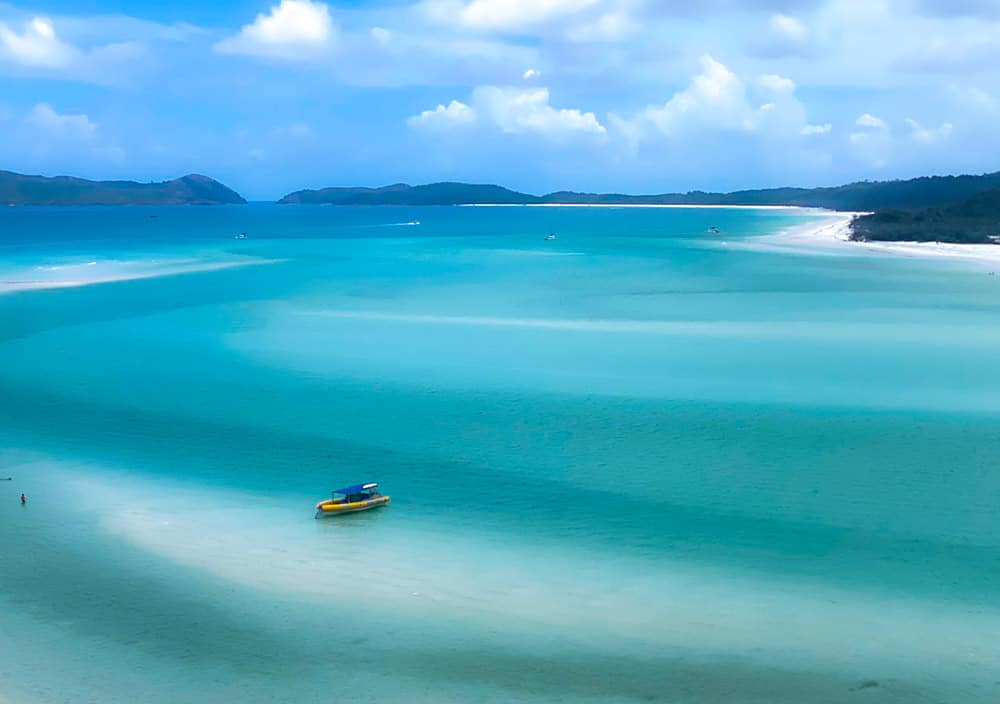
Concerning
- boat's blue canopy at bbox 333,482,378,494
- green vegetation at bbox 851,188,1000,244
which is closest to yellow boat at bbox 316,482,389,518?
boat's blue canopy at bbox 333,482,378,494

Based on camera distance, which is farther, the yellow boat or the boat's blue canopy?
the boat's blue canopy

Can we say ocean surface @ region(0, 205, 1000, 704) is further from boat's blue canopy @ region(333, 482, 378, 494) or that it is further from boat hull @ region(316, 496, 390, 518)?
boat's blue canopy @ region(333, 482, 378, 494)

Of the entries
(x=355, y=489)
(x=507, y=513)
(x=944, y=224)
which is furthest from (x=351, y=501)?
(x=944, y=224)

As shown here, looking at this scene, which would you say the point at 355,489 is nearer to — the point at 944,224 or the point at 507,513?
the point at 507,513

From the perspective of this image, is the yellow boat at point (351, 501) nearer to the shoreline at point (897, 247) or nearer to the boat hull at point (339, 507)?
the boat hull at point (339, 507)

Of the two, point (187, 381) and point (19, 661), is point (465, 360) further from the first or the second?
point (19, 661)

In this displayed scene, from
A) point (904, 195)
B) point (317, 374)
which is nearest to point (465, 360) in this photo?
point (317, 374)

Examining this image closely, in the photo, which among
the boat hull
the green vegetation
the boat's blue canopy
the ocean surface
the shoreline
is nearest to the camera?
the ocean surface
